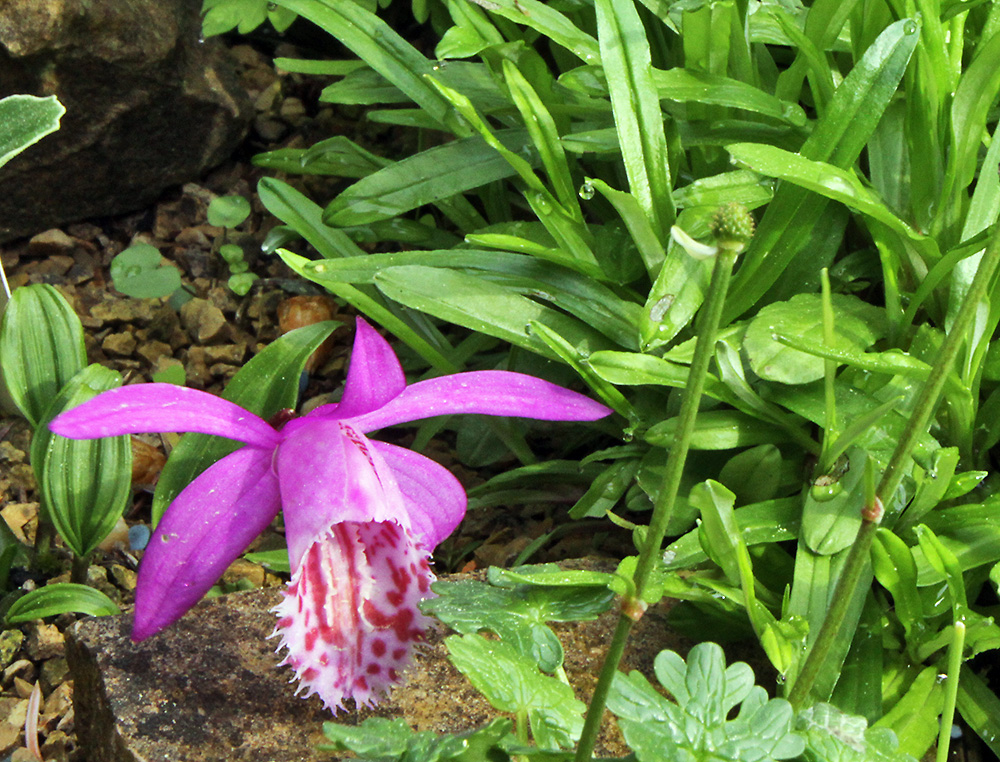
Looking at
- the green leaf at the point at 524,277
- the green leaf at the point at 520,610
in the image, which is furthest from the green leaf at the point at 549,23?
the green leaf at the point at 520,610

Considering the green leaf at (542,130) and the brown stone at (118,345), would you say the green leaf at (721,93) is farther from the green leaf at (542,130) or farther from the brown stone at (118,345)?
the brown stone at (118,345)

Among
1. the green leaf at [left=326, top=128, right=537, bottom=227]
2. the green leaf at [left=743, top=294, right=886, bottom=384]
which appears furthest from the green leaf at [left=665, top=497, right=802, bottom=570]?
the green leaf at [left=326, top=128, right=537, bottom=227]

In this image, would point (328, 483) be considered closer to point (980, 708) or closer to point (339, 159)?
point (980, 708)

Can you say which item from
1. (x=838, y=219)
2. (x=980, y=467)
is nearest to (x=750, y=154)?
(x=838, y=219)

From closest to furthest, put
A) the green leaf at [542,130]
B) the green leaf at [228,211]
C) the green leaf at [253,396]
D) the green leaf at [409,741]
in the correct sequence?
the green leaf at [409,741]
the green leaf at [253,396]
the green leaf at [542,130]
the green leaf at [228,211]

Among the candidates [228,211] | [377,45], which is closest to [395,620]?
[377,45]

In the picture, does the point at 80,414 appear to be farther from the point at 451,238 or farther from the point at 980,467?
the point at 980,467
